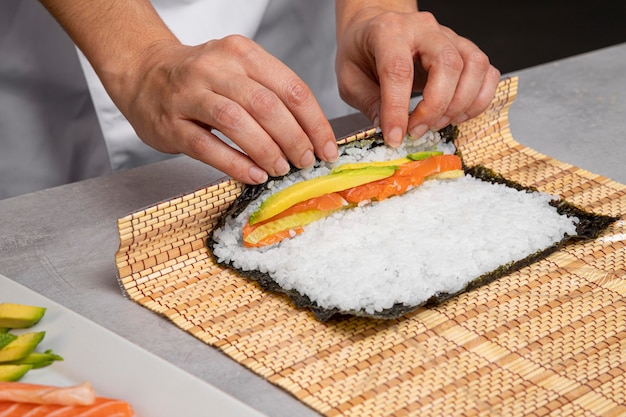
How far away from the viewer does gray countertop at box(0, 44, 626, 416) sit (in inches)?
46.1

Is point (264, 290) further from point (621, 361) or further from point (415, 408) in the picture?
point (621, 361)

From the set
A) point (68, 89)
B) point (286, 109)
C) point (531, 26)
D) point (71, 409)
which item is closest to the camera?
point (71, 409)

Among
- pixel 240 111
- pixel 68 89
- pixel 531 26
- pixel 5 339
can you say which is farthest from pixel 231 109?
pixel 531 26

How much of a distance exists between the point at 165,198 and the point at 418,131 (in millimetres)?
502

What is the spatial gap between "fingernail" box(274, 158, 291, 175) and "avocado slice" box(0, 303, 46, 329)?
0.43m

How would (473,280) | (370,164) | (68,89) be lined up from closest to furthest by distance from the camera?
(473,280) < (370,164) < (68,89)

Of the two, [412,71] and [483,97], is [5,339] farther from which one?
[483,97]

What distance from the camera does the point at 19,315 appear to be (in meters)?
1.17

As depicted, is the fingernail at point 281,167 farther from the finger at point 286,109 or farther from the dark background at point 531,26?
the dark background at point 531,26

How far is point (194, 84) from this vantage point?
4.49 ft

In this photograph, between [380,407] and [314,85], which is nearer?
[380,407]

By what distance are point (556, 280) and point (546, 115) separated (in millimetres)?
796

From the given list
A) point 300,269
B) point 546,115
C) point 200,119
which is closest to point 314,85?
point 546,115

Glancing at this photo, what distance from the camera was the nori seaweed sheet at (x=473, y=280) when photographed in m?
1.19
